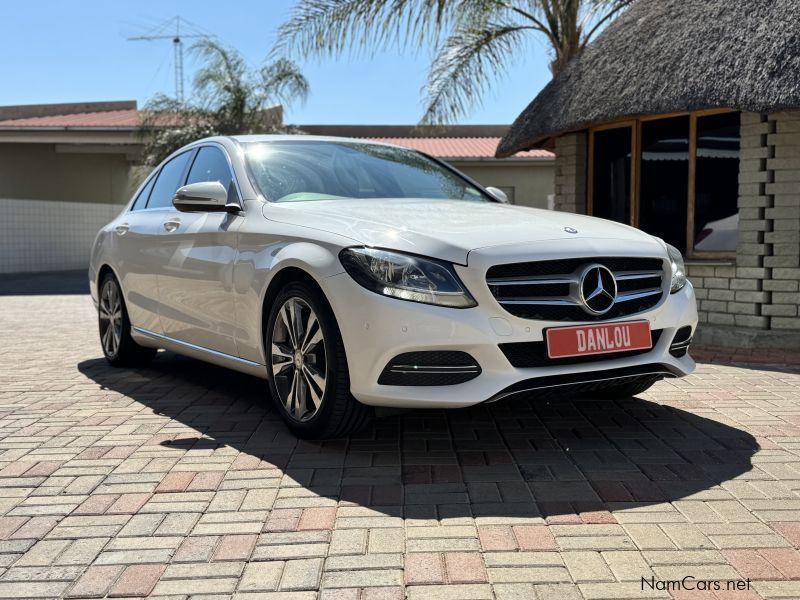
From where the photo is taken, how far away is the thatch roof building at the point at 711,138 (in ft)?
23.6

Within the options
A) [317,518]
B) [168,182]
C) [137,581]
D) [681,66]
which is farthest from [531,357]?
[681,66]

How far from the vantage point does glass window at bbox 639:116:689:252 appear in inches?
331

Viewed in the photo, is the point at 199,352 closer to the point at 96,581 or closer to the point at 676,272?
the point at 96,581

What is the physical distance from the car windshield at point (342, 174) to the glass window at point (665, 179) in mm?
3763

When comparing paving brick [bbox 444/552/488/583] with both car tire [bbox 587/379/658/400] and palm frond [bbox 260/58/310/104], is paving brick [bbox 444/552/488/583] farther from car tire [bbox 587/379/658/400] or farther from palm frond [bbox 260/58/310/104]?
palm frond [bbox 260/58/310/104]

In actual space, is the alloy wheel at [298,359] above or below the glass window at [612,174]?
below

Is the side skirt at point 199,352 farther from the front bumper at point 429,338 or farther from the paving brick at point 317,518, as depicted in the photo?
the paving brick at point 317,518

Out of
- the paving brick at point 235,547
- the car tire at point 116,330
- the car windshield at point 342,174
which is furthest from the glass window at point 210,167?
the paving brick at point 235,547

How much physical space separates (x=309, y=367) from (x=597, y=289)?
1400 millimetres

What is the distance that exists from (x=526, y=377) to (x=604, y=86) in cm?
577

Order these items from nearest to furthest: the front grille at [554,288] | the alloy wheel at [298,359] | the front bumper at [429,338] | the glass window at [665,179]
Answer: the front bumper at [429,338] → the front grille at [554,288] → the alloy wheel at [298,359] → the glass window at [665,179]

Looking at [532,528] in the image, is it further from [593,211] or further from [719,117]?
[593,211]

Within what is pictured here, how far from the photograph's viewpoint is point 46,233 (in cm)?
2194

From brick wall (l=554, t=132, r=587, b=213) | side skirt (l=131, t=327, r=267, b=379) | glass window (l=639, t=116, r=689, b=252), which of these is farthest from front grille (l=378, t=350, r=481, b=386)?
brick wall (l=554, t=132, r=587, b=213)
